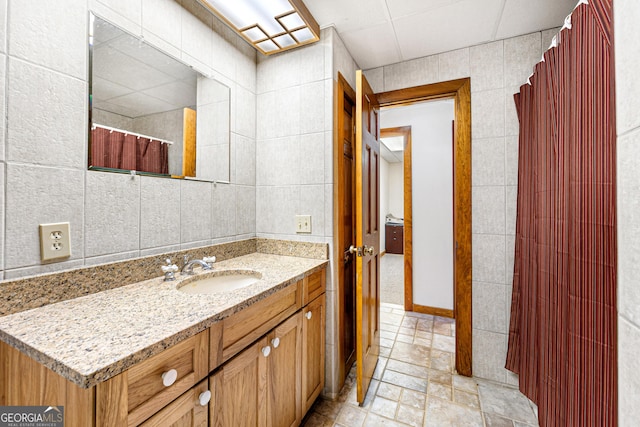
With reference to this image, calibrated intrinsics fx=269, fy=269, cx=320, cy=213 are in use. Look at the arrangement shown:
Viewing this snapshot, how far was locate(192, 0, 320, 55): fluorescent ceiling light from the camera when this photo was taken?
53.7 inches

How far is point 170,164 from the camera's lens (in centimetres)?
133

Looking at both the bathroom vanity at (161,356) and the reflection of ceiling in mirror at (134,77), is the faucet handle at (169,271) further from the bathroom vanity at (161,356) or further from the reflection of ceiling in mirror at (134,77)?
the reflection of ceiling in mirror at (134,77)

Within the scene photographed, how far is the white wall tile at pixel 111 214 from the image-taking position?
1020 mm

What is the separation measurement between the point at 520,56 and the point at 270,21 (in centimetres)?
161

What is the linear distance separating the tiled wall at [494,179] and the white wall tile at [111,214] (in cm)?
200

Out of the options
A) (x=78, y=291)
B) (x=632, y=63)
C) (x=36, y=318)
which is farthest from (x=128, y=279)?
(x=632, y=63)

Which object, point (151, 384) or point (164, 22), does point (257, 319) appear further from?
point (164, 22)

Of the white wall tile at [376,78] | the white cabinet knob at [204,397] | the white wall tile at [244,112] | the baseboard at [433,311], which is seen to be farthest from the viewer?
the baseboard at [433,311]

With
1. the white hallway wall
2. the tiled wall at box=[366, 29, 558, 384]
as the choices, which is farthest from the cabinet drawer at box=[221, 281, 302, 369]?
the white hallway wall

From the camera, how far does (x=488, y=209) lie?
183 centimetres

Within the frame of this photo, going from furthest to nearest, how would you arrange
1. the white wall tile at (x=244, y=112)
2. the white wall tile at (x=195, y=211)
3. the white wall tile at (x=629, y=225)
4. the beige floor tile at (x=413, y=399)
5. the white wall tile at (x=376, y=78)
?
the white wall tile at (x=376, y=78)
the white wall tile at (x=244, y=112)
the beige floor tile at (x=413, y=399)
the white wall tile at (x=195, y=211)
the white wall tile at (x=629, y=225)

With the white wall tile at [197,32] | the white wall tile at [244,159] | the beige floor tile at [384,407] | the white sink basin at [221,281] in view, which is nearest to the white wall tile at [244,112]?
the white wall tile at [244,159]

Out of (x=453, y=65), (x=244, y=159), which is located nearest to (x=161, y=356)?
(x=244, y=159)

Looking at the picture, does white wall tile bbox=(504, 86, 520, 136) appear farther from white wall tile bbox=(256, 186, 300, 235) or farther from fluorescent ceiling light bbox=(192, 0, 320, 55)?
white wall tile bbox=(256, 186, 300, 235)
